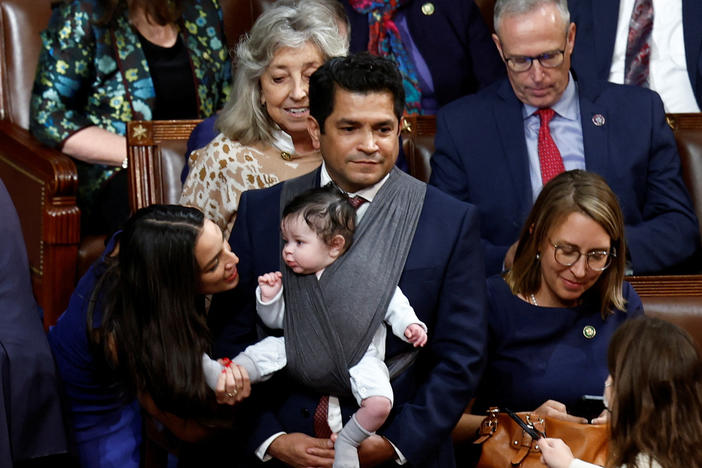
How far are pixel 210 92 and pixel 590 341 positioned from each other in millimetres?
1694

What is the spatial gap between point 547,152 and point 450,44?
68 cm

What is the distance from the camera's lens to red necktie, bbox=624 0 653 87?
12.7 feet

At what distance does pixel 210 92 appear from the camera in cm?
385

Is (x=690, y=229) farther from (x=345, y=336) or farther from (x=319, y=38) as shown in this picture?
(x=345, y=336)

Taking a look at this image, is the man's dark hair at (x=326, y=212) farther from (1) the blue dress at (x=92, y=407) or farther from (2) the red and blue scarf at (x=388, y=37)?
(2) the red and blue scarf at (x=388, y=37)

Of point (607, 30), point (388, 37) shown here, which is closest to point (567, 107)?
point (607, 30)

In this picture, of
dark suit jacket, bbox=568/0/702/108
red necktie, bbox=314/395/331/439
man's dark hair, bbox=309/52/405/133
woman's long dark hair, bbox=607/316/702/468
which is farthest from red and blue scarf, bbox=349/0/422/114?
woman's long dark hair, bbox=607/316/702/468

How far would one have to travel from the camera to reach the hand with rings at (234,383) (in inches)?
92.9

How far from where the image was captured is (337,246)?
236cm

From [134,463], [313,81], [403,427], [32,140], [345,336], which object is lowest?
[134,463]

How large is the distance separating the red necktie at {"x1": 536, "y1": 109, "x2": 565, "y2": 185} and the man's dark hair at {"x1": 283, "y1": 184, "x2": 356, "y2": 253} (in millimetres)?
1133

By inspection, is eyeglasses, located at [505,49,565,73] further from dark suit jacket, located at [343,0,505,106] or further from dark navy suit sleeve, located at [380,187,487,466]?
dark navy suit sleeve, located at [380,187,487,466]

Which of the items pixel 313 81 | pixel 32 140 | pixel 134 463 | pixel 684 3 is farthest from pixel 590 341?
pixel 32 140

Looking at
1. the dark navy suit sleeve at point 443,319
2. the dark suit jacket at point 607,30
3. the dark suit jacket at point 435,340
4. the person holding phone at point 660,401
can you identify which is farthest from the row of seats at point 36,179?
the person holding phone at point 660,401
